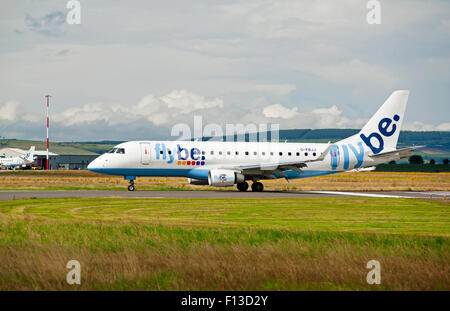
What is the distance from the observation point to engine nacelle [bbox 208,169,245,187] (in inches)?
1550

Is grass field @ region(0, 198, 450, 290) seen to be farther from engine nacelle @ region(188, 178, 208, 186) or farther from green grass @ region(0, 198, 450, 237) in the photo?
engine nacelle @ region(188, 178, 208, 186)

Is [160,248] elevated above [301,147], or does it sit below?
below

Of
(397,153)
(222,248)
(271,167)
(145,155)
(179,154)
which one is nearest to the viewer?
(222,248)

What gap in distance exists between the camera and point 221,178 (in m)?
39.4

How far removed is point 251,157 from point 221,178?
16.7 feet

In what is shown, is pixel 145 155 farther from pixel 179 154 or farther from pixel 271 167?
pixel 271 167

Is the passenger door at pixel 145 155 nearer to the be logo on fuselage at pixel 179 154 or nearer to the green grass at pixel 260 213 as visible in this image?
the be logo on fuselage at pixel 179 154

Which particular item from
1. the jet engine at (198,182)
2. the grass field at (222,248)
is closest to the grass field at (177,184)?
the jet engine at (198,182)

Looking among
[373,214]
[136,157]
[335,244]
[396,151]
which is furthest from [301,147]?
[335,244]

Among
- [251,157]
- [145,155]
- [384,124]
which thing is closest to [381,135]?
[384,124]

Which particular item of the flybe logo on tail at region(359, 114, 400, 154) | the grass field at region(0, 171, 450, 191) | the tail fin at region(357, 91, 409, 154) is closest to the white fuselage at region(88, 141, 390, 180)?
the flybe logo on tail at region(359, 114, 400, 154)
